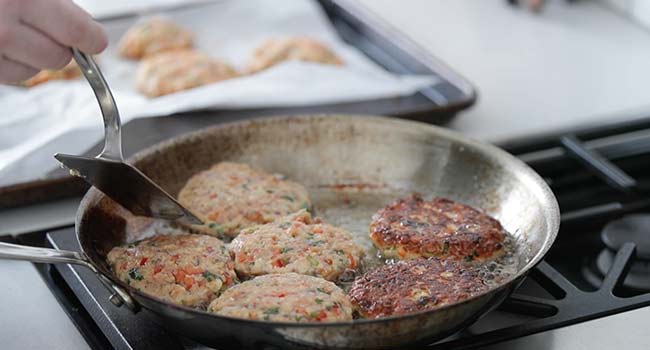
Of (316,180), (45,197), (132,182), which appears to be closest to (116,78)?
(45,197)

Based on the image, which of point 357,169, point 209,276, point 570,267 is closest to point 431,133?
point 357,169

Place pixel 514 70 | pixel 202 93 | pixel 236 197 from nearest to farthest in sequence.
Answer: pixel 236 197 < pixel 202 93 < pixel 514 70

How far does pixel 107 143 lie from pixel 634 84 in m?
1.25

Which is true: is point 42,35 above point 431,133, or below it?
above

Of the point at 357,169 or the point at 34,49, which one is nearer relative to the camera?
the point at 34,49

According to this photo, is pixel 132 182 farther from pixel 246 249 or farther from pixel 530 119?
pixel 530 119

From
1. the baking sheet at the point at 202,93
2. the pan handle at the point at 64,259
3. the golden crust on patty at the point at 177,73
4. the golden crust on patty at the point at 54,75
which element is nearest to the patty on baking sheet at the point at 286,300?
the pan handle at the point at 64,259

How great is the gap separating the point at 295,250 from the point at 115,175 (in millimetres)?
267

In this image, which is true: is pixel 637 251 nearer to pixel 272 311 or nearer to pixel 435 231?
pixel 435 231

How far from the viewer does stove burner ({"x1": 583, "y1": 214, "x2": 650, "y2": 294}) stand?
56.0 inches

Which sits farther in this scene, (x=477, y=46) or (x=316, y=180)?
(x=477, y=46)

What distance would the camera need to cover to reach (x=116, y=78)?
6.93ft

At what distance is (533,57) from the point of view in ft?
7.30

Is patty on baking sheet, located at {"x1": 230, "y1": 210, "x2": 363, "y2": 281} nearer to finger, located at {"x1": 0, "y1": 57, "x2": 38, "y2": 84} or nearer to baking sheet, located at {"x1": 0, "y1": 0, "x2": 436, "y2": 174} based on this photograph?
finger, located at {"x1": 0, "y1": 57, "x2": 38, "y2": 84}
